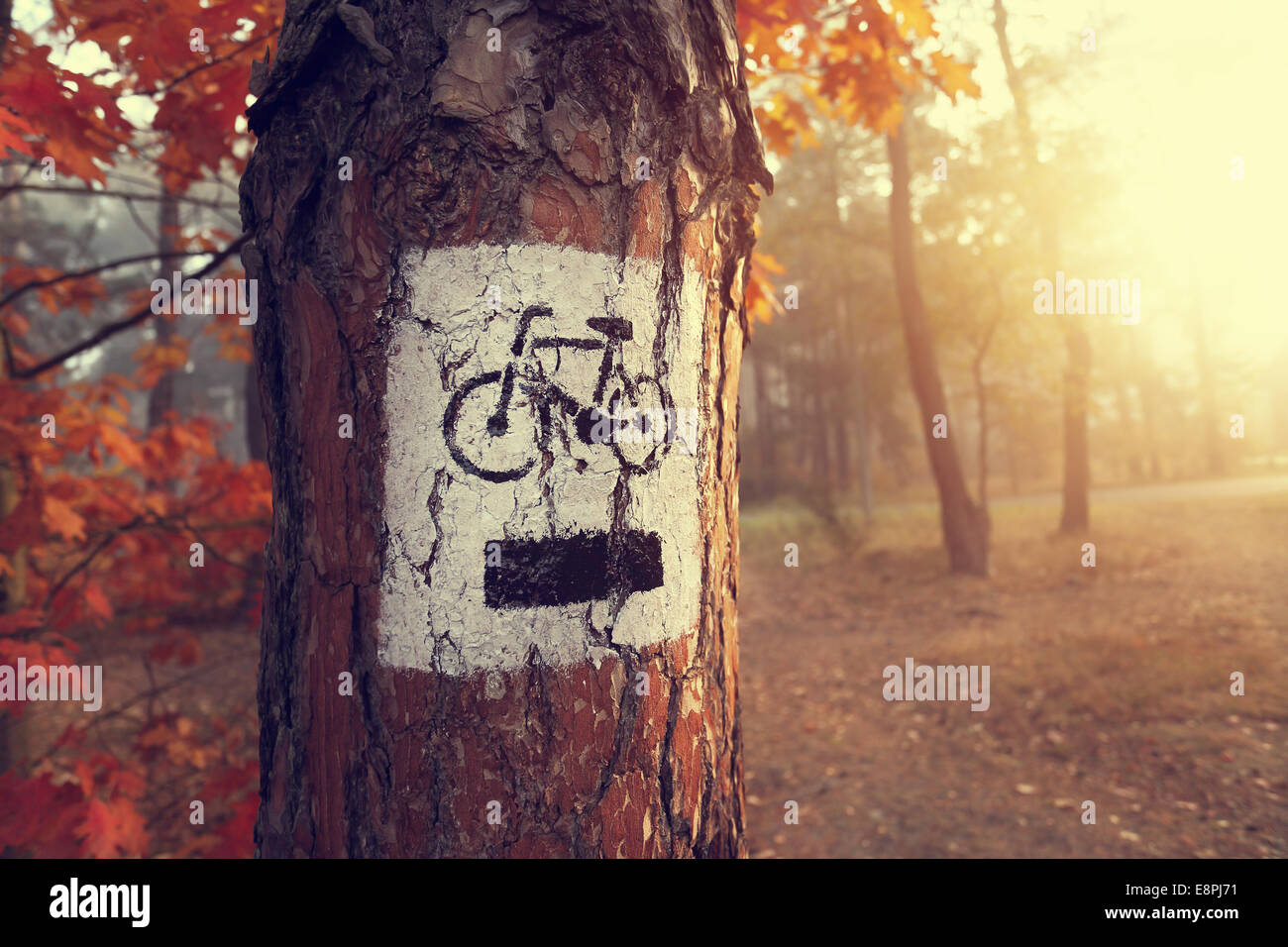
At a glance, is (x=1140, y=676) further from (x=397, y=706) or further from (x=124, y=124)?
(x=124, y=124)

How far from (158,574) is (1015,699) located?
5.27 meters

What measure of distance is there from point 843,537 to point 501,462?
432 inches

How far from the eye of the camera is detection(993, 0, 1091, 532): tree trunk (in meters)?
9.77

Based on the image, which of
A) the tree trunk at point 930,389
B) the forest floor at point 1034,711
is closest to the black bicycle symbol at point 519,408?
the forest floor at point 1034,711

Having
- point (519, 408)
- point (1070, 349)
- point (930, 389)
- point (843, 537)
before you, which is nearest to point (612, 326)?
point (519, 408)

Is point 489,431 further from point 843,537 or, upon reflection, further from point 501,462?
point 843,537

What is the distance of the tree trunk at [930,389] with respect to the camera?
370 inches

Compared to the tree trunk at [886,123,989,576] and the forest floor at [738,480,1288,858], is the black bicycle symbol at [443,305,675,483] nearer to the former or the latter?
the forest floor at [738,480,1288,858]

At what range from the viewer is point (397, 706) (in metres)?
1.06

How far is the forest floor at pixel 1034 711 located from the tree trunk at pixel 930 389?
47cm

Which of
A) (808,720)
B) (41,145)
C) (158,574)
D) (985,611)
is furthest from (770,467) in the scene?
(41,145)

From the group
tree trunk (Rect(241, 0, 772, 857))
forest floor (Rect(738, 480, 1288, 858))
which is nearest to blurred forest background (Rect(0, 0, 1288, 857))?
forest floor (Rect(738, 480, 1288, 858))

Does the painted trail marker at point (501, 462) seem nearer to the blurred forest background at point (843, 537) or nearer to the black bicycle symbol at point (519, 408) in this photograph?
the black bicycle symbol at point (519, 408)
